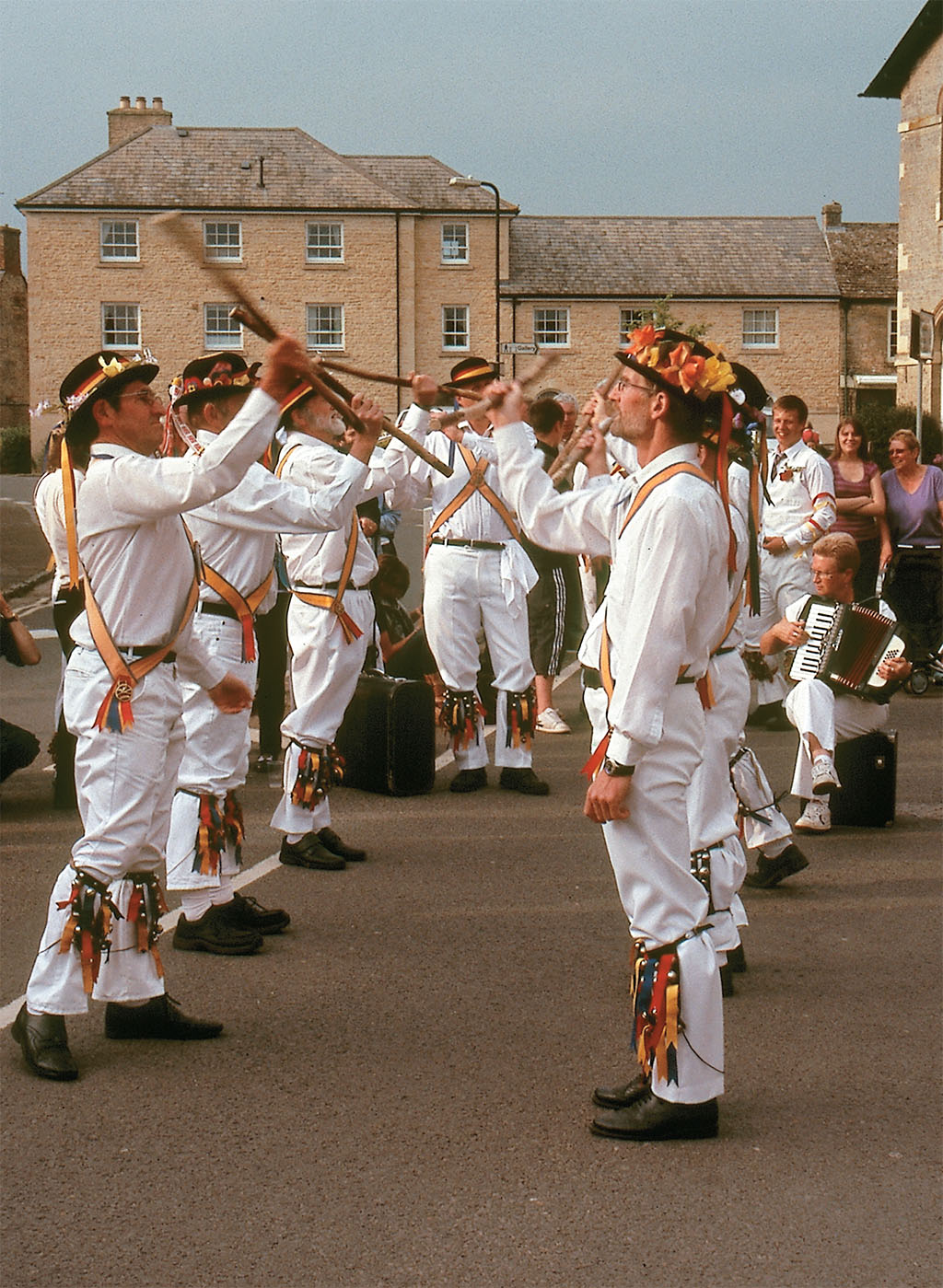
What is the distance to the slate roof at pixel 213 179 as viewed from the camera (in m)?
52.3

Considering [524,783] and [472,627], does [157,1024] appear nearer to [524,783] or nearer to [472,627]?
[524,783]

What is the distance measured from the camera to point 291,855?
7.36 metres

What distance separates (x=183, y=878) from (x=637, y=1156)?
234cm

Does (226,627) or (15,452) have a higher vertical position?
(15,452)

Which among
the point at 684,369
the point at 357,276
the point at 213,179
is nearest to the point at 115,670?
the point at 684,369

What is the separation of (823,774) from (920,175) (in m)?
24.9

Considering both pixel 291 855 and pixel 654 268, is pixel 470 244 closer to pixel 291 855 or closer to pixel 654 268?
pixel 654 268

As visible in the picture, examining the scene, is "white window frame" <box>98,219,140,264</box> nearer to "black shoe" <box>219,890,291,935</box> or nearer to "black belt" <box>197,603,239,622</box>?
"black belt" <box>197,603,239,622</box>

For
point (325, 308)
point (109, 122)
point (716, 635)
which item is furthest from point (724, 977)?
point (109, 122)

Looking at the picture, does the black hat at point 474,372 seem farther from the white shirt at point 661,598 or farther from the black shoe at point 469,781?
the white shirt at point 661,598

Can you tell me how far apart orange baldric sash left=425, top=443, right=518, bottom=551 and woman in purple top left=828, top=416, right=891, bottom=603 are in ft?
15.3

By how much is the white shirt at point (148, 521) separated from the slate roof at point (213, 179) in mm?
49132

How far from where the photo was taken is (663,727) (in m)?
4.27

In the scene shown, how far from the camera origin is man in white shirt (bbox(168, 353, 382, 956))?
18.6 feet
